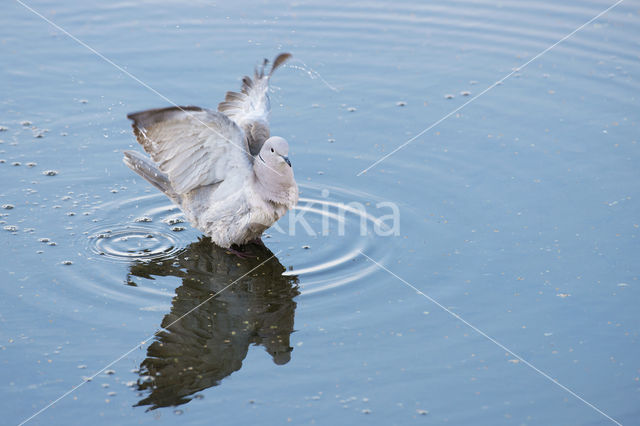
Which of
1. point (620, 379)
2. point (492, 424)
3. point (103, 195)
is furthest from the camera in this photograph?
point (103, 195)

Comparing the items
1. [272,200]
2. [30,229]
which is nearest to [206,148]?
[272,200]

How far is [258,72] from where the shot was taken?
720 centimetres

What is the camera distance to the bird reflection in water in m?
4.65

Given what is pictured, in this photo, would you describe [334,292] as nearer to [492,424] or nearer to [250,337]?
[250,337]

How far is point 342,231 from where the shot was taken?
6258 millimetres

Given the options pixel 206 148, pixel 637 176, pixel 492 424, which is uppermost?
pixel 206 148

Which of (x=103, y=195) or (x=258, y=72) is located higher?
(x=258, y=72)

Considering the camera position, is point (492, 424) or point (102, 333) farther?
point (102, 333)

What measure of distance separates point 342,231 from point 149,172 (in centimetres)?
164

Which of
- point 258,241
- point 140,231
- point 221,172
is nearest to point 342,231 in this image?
point 258,241

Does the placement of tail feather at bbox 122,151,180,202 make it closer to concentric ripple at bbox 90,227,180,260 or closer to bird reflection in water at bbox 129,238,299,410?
concentric ripple at bbox 90,227,180,260

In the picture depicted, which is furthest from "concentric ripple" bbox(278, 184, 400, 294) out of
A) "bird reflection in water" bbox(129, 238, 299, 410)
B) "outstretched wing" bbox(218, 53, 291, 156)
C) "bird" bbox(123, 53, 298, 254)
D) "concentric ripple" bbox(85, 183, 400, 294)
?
"outstretched wing" bbox(218, 53, 291, 156)

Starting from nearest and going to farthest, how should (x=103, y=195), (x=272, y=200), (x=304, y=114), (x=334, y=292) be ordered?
(x=334, y=292) < (x=272, y=200) < (x=103, y=195) < (x=304, y=114)

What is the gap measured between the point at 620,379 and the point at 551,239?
5.13 ft
